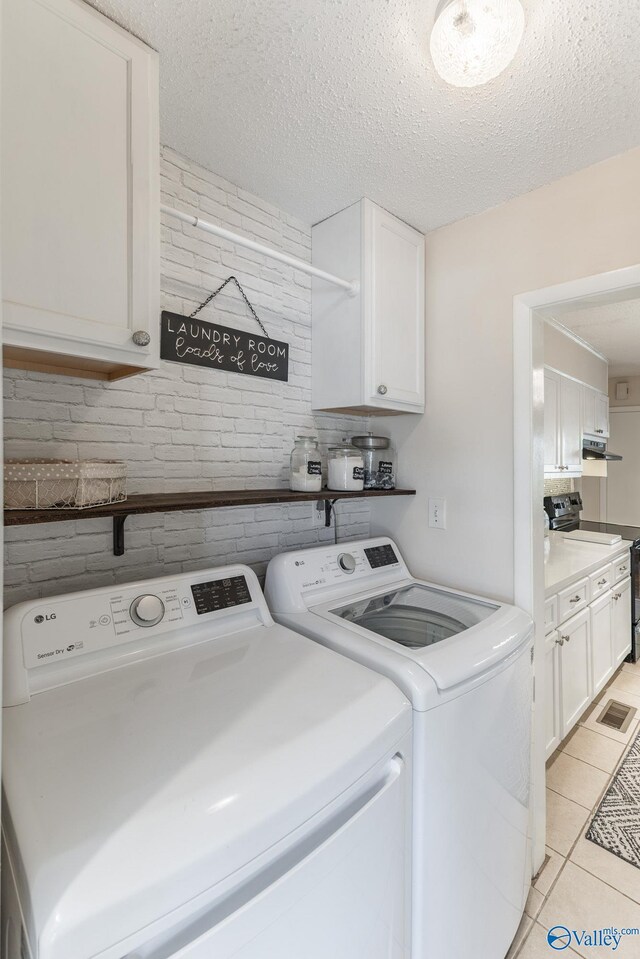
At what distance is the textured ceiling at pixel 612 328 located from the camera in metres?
2.81

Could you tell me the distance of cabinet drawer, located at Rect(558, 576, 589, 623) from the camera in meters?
2.20

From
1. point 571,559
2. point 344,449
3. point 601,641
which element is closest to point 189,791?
point 344,449

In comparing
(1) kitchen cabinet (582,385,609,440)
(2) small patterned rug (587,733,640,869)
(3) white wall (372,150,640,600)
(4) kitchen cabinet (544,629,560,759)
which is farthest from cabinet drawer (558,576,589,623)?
(1) kitchen cabinet (582,385,609,440)

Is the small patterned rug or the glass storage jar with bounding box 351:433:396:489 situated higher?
the glass storage jar with bounding box 351:433:396:489

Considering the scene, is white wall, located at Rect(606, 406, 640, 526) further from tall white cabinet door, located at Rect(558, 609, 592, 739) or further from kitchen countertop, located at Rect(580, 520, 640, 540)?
tall white cabinet door, located at Rect(558, 609, 592, 739)

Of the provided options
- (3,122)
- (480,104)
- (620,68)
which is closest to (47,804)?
(3,122)

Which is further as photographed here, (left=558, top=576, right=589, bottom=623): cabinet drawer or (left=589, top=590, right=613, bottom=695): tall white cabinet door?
(left=589, top=590, right=613, bottom=695): tall white cabinet door

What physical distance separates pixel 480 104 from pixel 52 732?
72.2 inches

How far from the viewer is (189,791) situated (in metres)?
0.73

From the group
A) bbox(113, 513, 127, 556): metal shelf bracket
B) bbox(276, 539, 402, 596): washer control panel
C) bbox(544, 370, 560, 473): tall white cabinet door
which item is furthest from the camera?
bbox(544, 370, 560, 473): tall white cabinet door

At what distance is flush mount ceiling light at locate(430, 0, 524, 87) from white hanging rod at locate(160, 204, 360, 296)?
63cm

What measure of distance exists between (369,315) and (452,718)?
1.34 metres

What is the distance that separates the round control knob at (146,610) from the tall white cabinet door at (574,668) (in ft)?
6.25

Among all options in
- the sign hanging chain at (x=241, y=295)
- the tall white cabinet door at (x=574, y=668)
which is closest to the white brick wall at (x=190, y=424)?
the sign hanging chain at (x=241, y=295)
